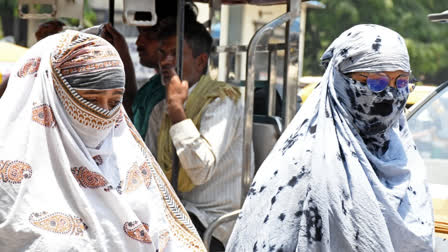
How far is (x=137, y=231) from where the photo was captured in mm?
2793

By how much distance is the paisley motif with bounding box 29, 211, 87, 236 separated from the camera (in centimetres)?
259

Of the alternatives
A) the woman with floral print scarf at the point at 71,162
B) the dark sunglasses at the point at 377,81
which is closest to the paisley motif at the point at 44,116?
the woman with floral print scarf at the point at 71,162

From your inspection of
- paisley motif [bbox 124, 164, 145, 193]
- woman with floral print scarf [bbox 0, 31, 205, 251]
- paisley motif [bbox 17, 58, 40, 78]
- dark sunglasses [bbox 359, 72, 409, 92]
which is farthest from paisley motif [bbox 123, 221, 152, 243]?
dark sunglasses [bbox 359, 72, 409, 92]

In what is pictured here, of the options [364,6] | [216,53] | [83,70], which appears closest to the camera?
[83,70]

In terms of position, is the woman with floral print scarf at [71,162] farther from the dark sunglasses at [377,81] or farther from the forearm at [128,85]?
the forearm at [128,85]

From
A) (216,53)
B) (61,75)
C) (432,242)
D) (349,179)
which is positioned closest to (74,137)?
(61,75)

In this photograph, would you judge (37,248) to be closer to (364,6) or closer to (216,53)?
(216,53)

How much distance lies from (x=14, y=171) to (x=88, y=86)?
40 cm

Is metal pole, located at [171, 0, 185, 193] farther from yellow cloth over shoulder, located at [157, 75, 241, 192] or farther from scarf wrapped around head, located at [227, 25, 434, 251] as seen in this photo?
scarf wrapped around head, located at [227, 25, 434, 251]

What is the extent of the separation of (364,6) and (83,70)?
13.4 metres

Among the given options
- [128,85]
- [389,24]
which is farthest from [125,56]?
[389,24]

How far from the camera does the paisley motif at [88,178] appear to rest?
272 centimetres

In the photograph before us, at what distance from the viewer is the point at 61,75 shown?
2.73m

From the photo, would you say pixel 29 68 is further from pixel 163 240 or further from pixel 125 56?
pixel 125 56
